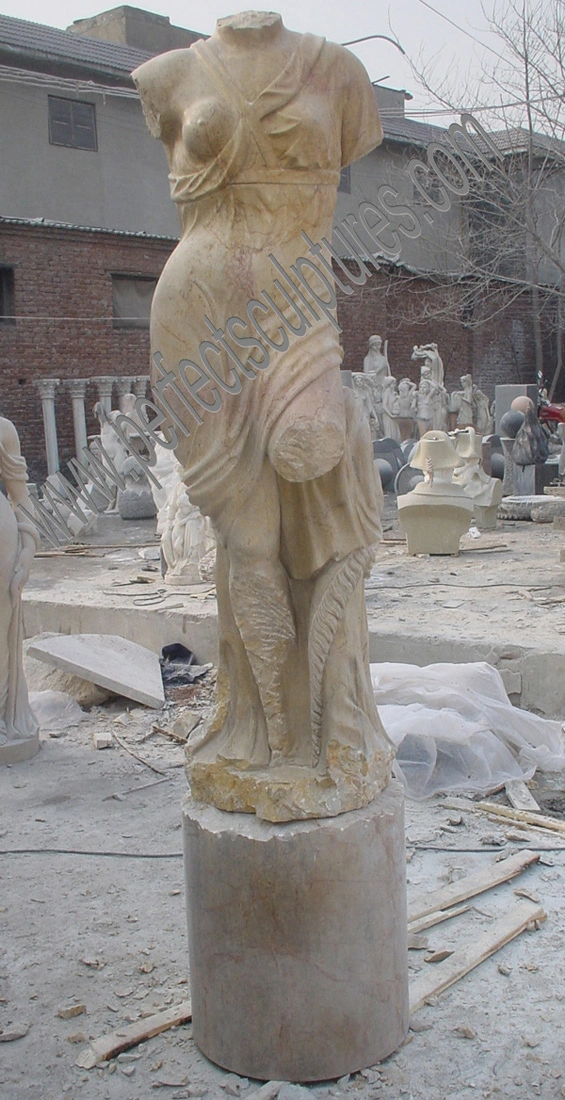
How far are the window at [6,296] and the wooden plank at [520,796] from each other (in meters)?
15.5

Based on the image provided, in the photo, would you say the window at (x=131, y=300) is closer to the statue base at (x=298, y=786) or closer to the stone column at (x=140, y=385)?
the stone column at (x=140, y=385)

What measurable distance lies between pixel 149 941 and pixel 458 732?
209 centimetres

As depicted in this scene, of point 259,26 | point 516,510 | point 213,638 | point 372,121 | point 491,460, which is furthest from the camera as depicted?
point 491,460

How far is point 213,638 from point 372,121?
198 inches

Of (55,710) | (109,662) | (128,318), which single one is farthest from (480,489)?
(128,318)

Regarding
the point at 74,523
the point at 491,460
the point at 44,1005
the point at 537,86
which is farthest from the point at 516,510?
the point at 44,1005

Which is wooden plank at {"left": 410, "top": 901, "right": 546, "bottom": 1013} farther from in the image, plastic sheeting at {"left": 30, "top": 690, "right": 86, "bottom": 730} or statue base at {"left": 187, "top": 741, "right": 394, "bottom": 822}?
plastic sheeting at {"left": 30, "top": 690, "right": 86, "bottom": 730}

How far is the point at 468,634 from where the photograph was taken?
648 cm

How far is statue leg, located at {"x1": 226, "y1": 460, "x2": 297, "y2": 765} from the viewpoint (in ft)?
8.95

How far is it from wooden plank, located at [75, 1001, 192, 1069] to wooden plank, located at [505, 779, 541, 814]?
6.98ft

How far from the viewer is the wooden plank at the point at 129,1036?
9.61ft

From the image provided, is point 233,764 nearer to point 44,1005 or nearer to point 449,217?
point 44,1005

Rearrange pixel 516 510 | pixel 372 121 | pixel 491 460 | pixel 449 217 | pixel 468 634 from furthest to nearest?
pixel 449 217 < pixel 491 460 < pixel 516 510 < pixel 468 634 < pixel 372 121

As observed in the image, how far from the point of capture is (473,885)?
3.85 metres
